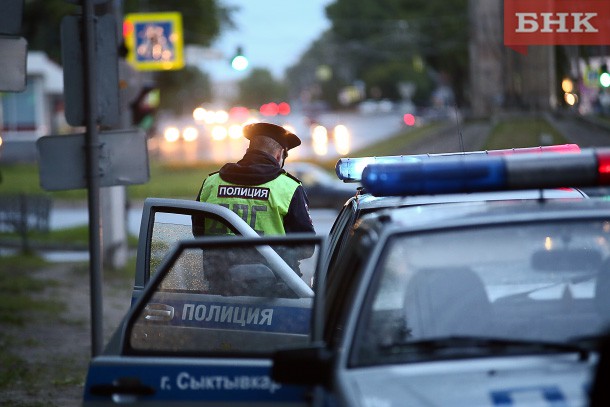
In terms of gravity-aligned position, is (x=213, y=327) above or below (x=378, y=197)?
below

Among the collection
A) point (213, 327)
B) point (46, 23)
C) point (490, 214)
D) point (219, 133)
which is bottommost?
point (219, 133)

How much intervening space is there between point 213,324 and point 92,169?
280cm

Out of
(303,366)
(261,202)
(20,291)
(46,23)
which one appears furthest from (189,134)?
(303,366)

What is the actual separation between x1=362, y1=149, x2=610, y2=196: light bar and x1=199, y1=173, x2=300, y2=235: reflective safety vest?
7.66 ft

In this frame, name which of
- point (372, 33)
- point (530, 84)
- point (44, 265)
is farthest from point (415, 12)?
point (530, 84)

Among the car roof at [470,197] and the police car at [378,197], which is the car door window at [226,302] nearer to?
the car roof at [470,197]

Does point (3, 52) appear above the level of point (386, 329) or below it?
above

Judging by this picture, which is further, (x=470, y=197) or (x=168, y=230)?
(x=470, y=197)

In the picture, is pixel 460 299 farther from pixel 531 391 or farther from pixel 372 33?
pixel 372 33

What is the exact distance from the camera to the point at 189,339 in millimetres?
4520

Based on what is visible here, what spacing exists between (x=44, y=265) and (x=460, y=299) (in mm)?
16019

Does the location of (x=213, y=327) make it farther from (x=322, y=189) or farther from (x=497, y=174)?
(x=322, y=189)

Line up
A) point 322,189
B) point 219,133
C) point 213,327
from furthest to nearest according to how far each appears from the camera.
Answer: point 219,133, point 322,189, point 213,327

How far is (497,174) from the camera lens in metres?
3.92
